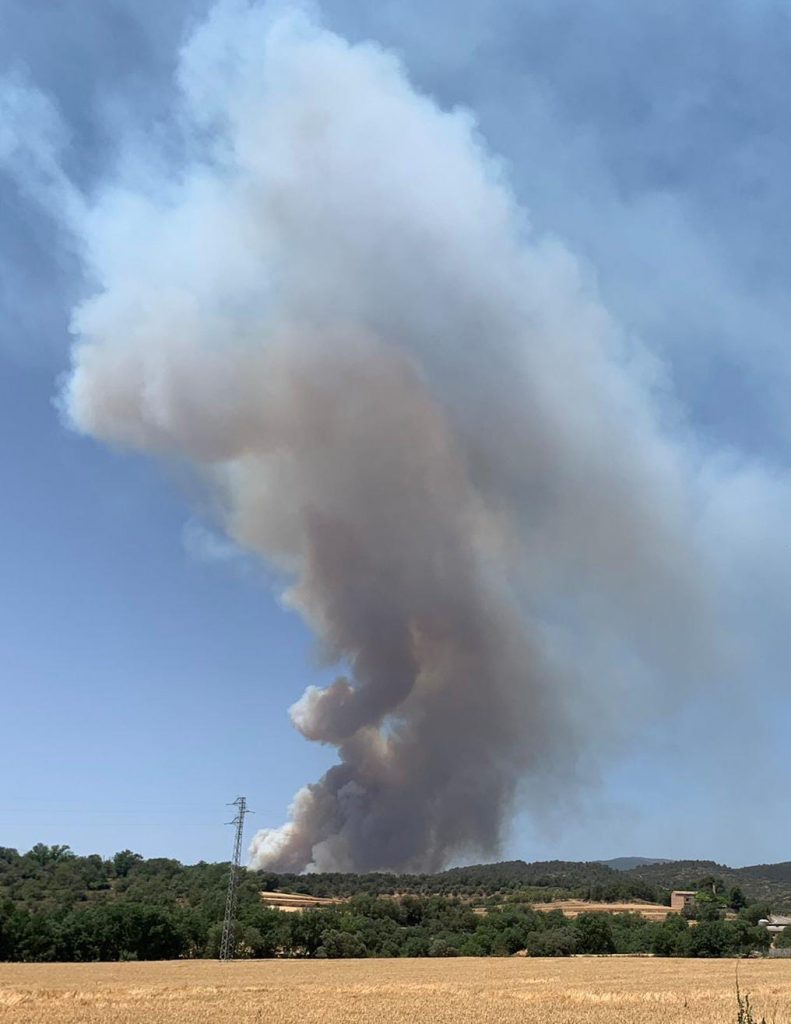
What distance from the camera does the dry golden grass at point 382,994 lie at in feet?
123

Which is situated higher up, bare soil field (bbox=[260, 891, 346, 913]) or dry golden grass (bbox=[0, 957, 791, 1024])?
bare soil field (bbox=[260, 891, 346, 913])

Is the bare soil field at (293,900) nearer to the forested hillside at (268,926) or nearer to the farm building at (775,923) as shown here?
the forested hillside at (268,926)

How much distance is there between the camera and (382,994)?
48750 millimetres

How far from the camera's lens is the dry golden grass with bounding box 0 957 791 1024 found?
3744cm

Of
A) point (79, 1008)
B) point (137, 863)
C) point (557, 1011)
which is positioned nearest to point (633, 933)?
point (557, 1011)

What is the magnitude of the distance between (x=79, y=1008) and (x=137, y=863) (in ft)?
475

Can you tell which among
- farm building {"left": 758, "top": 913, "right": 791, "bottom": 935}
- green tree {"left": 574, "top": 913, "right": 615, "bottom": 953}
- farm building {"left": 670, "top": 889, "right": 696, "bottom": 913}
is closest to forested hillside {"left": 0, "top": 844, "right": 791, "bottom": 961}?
green tree {"left": 574, "top": 913, "right": 615, "bottom": 953}

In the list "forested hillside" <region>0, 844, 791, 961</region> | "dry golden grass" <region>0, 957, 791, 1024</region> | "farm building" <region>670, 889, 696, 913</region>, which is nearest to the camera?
"dry golden grass" <region>0, 957, 791, 1024</region>

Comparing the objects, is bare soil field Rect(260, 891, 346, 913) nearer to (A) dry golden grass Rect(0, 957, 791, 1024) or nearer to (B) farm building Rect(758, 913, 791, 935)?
(B) farm building Rect(758, 913, 791, 935)

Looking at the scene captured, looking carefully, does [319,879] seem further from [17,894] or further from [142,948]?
[142,948]

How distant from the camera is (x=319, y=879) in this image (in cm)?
17825

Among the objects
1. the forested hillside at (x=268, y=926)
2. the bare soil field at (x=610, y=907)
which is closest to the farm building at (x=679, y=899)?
the bare soil field at (x=610, y=907)

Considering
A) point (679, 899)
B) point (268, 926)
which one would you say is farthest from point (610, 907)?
point (268, 926)

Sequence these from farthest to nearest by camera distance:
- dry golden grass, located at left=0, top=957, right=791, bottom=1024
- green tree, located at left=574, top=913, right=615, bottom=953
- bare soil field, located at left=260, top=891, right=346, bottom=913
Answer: bare soil field, located at left=260, top=891, right=346, bottom=913 < green tree, located at left=574, top=913, right=615, bottom=953 < dry golden grass, located at left=0, top=957, right=791, bottom=1024
